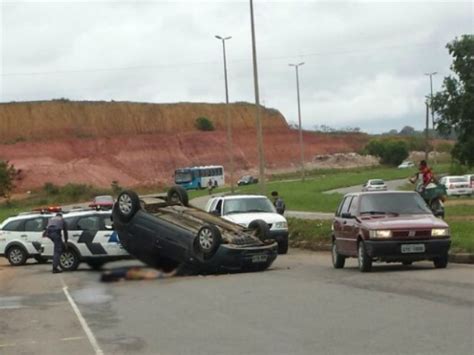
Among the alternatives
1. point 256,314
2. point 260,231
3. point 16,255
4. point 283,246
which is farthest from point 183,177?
point 256,314

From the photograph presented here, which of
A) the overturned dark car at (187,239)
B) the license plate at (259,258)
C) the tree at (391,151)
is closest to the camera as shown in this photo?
the overturned dark car at (187,239)

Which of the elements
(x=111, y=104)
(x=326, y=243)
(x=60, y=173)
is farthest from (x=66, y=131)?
(x=326, y=243)

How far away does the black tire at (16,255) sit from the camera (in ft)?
95.3

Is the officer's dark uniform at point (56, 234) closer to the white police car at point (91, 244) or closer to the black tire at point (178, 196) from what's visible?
the white police car at point (91, 244)

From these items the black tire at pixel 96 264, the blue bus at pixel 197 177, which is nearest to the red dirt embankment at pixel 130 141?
the blue bus at pixel 197 177

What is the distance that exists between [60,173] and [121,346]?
112 m

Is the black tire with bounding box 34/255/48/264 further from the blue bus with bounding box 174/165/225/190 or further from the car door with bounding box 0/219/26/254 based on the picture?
the blue bus with bounding box 174/165/225/190

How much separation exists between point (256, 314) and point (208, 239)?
6405mm

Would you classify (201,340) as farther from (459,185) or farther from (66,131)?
(66,131)

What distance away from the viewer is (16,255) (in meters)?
29.2

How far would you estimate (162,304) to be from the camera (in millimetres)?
14688

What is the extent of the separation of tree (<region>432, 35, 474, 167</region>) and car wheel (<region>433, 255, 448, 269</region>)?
49.1 m

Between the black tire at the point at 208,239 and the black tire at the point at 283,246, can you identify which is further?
the black tire at the point at 283,246

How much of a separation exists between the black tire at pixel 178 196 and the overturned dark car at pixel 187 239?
131 cm
